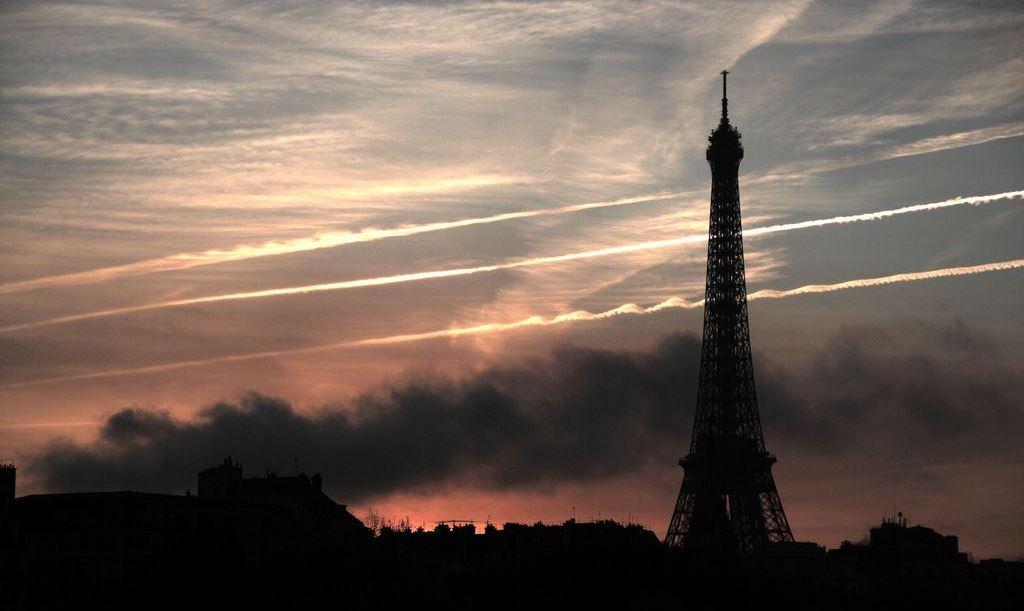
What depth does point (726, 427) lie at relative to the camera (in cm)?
19238

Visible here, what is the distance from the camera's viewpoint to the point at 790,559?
571 ft

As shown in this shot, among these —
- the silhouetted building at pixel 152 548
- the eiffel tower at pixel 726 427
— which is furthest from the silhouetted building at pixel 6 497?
the eiffel tower at pixel 726 427

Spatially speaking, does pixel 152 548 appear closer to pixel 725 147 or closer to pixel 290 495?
pixel 290 495

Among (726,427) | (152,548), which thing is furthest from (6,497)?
(726,427)

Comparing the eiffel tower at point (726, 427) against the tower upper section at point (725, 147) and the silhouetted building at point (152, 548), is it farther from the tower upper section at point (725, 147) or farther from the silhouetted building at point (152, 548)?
the silhouetted building at point (152, 548)

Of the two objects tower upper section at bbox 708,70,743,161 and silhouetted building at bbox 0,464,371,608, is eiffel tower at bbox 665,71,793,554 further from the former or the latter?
silhouetted building at bbox 0,464,371,608

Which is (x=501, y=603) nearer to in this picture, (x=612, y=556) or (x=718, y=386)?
(x=612, y=556)

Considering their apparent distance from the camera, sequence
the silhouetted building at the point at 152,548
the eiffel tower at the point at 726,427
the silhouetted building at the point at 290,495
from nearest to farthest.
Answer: the silhouetted building at the point at 152,548
the silhouetted building at the point at 290,495
the eiffel tower at the point at 726,427

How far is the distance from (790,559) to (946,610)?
16.7m

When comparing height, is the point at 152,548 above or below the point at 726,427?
below

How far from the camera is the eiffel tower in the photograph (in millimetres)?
184625

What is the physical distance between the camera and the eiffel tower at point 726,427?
606 feet

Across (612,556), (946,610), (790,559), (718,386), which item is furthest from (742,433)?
(612,556)

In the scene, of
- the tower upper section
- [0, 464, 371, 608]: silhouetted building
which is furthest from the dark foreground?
the tower upper section
